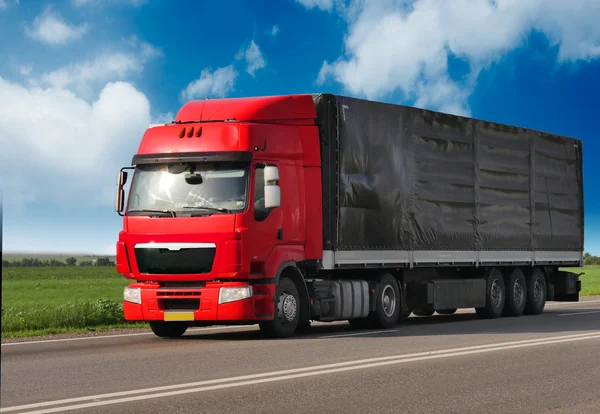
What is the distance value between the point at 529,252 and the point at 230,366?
1376 cm

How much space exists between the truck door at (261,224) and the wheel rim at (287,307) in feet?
2.76

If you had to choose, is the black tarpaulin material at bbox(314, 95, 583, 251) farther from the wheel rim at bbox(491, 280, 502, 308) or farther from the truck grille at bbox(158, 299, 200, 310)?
the truck grille at bbox(158, 299, 200, 310)

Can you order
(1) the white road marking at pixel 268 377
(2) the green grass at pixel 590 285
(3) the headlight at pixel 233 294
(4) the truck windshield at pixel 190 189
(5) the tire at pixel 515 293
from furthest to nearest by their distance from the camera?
(2) the green grass at pixel 590 285
(5) the tire at pixel 515 293
(4) the truck windshield at pixel 190 189
(3) the headlight at pixel 233 294
(1) the white road marking at pixel 268 377

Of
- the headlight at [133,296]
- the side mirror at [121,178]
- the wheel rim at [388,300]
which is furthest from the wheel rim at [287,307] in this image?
the side mirror at [121,178]

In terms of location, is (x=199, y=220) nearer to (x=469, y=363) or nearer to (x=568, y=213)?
(x=469, y=363)

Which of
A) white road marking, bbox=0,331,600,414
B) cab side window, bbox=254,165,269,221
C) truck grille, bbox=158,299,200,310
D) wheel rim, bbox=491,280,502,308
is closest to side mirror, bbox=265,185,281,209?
cab side window, bbox=254,165,269,221

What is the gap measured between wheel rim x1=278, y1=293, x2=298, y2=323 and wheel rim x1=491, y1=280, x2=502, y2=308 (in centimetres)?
761

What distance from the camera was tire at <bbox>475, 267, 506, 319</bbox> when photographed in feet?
68.1

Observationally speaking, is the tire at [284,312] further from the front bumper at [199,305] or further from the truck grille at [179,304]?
the truck grille at [179,304]

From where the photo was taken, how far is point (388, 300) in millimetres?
17516

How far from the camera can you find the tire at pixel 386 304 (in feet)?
55.7

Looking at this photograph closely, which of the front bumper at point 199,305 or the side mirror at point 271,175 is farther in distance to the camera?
the side mirror at point 271,175

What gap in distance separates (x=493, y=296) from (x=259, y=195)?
882 centimetres

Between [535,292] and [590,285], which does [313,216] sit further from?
[590,285]
